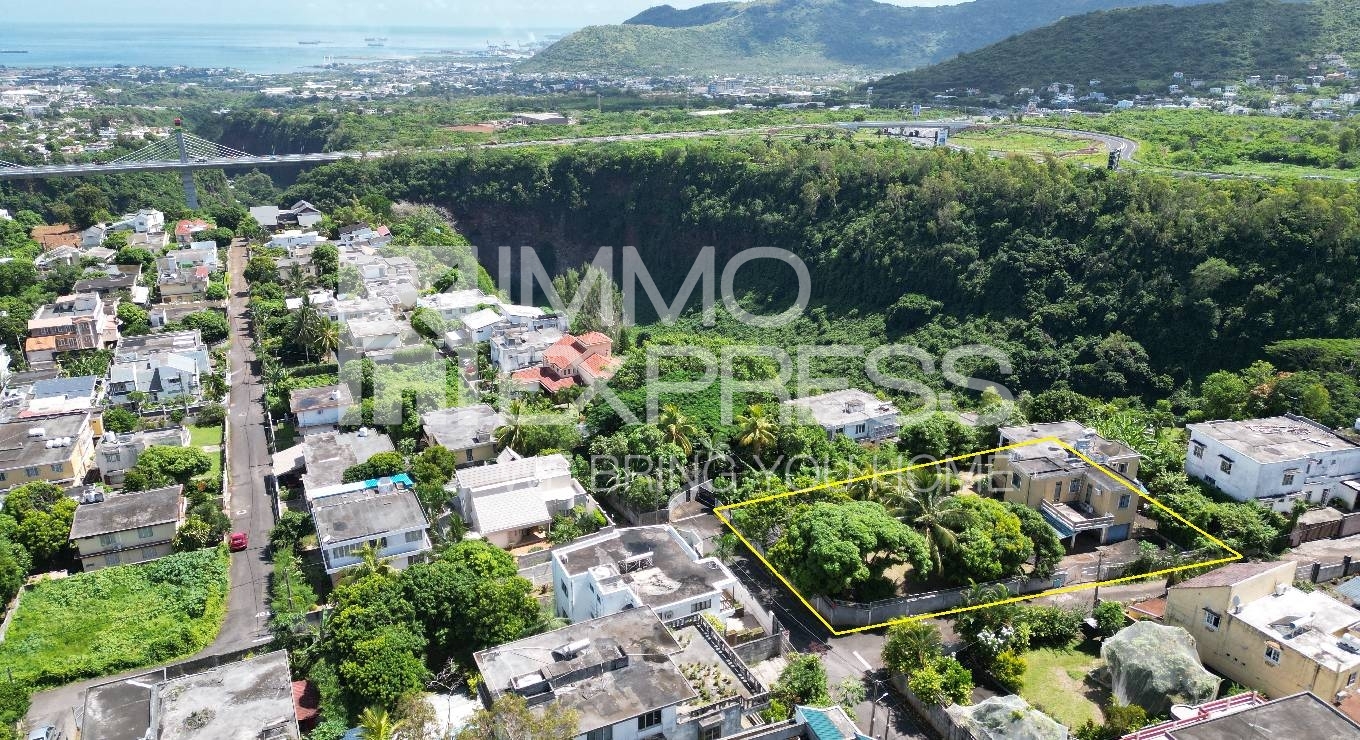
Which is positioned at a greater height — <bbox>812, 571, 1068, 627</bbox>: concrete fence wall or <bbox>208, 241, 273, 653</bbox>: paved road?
<bbox>812, 571, 1068, 627</bbox>: concrete fence wall

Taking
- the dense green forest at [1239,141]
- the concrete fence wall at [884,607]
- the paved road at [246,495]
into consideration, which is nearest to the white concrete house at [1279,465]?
the concrete fence wall at [884,607]

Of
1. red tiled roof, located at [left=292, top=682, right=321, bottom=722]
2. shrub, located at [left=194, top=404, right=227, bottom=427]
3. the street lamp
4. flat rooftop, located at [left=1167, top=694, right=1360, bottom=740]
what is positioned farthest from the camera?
shrub, located at [left=194, top=404, right=227, bottom=427]

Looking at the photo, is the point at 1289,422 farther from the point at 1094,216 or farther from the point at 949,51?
the point at 949,51

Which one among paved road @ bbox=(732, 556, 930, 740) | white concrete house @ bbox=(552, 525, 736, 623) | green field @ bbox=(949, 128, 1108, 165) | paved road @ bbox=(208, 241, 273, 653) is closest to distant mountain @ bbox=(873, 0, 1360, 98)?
green field @ bbox=(949, 128, 1108, 165)

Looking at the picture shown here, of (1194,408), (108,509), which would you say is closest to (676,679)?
(108,509)

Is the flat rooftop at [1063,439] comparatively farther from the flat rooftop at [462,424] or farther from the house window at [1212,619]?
the flat rooftop at [462,424]

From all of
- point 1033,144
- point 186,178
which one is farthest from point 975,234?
point 186,178

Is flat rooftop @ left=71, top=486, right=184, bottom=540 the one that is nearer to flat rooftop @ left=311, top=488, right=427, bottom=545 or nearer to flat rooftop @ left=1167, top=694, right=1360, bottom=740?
flat rooftop @ left=311, top=488, right=427, bottom=545
